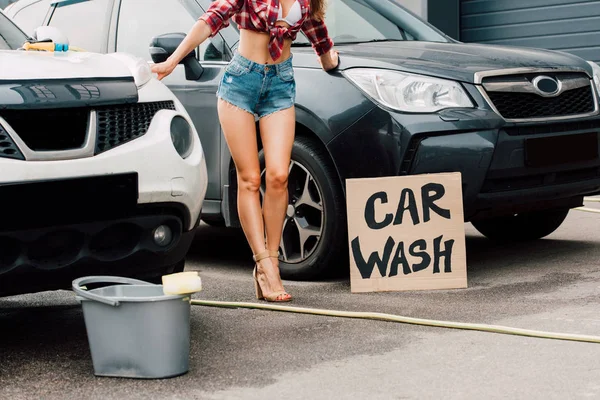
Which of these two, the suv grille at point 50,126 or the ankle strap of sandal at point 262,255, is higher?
the suv grille at point 50,126

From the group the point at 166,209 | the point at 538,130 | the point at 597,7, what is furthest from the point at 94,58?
the point at 597,7

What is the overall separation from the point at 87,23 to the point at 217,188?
1.60 m

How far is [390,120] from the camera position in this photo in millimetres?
5270

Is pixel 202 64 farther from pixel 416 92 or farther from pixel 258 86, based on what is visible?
pixel 416 92

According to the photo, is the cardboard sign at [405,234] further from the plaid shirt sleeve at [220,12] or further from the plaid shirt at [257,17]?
the plaid shirt sleeve at [220,12]

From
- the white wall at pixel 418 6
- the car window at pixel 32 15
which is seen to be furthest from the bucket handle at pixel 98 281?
the white wall at pixel 418 6

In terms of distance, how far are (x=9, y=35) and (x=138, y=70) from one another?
1089 millimetres

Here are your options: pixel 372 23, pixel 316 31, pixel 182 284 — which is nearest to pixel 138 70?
pixel 182 284

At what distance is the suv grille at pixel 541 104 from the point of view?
18.0 feet

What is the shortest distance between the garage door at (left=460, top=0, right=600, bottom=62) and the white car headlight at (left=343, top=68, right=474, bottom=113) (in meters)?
7.04

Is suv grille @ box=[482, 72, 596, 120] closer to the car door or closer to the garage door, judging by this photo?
the car door

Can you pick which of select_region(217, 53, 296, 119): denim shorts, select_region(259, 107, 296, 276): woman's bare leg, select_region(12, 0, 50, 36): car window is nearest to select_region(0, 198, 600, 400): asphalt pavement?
select_region(259, 107, 296, 276): woman's bare leg

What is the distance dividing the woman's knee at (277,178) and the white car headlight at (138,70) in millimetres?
869

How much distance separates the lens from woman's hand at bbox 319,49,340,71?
17.9ft
